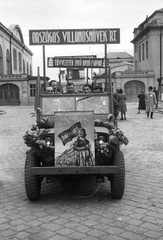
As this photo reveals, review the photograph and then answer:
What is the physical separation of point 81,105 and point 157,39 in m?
44.1

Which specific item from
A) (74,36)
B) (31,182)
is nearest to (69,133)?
(31,182)

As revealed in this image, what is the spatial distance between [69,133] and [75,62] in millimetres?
6559

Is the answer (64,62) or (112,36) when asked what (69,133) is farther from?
(64,62)

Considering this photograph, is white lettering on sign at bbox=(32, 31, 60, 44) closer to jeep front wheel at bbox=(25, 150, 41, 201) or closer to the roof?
jeep front wheel at bbox=(25, 150, 41, 201)

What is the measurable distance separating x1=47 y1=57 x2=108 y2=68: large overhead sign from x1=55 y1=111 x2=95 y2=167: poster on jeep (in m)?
5.91

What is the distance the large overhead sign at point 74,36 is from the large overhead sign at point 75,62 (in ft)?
8.82

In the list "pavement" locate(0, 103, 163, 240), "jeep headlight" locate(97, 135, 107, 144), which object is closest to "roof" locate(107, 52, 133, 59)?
"pavement" locate(0, 103, 163, 240)

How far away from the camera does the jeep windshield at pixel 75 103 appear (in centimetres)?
651

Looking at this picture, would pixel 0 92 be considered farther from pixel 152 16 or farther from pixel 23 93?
pixel 152 16

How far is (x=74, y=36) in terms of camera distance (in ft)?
25.5

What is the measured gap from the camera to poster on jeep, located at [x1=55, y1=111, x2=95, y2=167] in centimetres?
469

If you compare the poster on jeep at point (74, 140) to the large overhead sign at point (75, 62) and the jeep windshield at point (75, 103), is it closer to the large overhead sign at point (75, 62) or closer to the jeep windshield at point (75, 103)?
the jeep windshield at point (75, 103)

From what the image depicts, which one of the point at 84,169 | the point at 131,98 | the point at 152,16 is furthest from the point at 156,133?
the point at 152,16

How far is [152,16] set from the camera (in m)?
50.6
